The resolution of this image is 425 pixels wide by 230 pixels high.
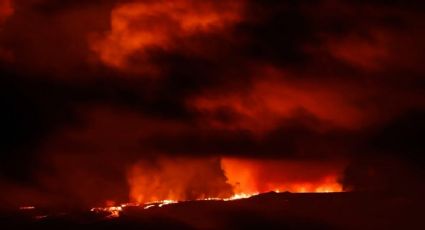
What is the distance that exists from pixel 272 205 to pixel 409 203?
19.0 ft

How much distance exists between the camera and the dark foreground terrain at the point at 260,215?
41.5 m

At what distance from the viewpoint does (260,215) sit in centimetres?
4306

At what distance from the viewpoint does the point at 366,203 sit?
43.9 meters

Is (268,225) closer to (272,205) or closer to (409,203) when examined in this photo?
(272,205)

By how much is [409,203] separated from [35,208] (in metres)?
16.0

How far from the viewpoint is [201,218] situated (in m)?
42.7

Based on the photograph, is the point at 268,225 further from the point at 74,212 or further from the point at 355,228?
the point at 74,212

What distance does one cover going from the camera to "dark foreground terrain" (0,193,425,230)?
136 feet

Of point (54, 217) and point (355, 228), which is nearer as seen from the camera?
point (355, 228)

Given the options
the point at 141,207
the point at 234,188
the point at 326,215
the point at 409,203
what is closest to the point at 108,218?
the point at 141,207

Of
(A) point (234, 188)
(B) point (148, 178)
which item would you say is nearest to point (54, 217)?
(B) point (148, 178)

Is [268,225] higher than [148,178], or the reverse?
[148,178]

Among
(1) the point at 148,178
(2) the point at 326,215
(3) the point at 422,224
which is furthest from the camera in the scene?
(1) the point at 148,178

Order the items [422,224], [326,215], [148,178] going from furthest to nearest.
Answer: [148,178] < [326,215] < [422,224]
